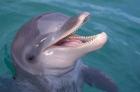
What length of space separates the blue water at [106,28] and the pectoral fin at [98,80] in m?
0.67

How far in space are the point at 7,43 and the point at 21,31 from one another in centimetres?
262

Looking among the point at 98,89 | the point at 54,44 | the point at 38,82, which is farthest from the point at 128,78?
the point at 54,44

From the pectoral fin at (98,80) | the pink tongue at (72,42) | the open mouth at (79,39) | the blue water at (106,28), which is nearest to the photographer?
the open mouth at (79,39)

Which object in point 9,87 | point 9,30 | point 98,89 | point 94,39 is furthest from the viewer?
point 9,30

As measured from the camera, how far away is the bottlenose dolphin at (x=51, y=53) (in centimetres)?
566

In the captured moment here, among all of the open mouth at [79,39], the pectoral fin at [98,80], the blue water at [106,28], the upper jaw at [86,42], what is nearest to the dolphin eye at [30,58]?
the open mouth at [79,39]

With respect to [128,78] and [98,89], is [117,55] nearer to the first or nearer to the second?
[128,78]

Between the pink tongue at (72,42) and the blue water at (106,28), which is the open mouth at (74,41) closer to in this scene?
the pink tongue at (72,42)

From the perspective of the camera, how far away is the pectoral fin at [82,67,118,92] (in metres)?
7.33

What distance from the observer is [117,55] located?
9.18 meters

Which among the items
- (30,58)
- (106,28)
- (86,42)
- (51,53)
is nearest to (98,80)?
(30,58)

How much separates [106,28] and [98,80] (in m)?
3.03

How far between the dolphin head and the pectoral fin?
100 centimetres

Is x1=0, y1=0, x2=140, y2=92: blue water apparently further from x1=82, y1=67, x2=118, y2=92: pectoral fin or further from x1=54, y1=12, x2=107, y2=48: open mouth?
x1=54, y1=12, x2=107, y2=48: open mouth
